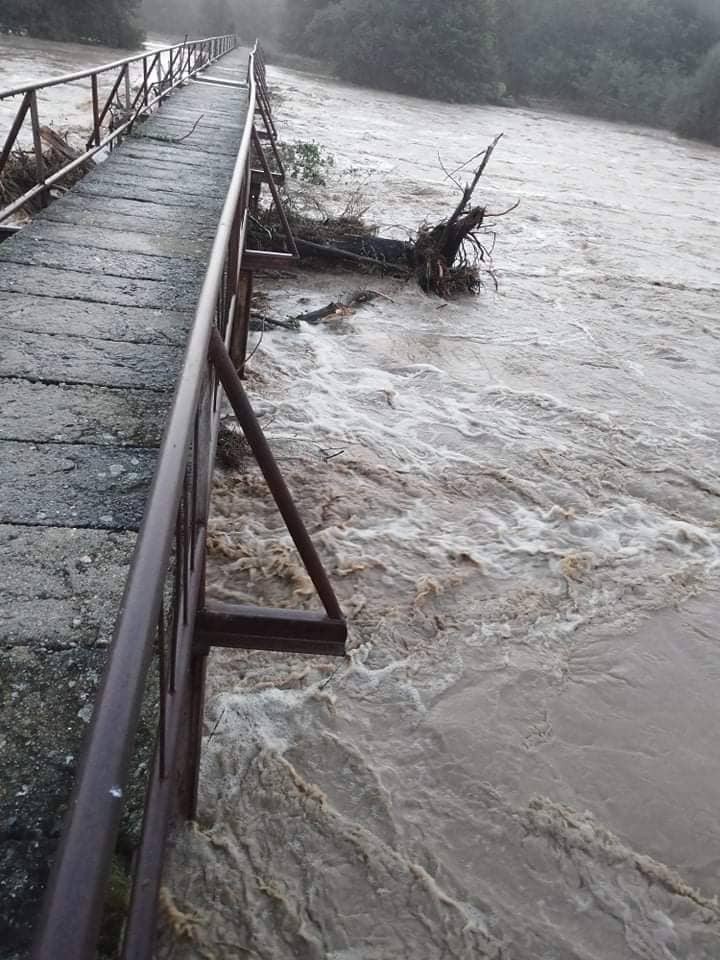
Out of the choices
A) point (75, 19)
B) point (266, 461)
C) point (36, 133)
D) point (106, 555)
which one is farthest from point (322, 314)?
point (75, 19)

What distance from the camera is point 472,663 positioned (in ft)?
15.0

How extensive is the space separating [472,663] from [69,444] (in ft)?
9.18

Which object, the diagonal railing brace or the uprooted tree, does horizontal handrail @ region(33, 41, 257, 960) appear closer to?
the diagonal railing brace

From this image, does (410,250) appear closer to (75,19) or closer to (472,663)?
(472,663)

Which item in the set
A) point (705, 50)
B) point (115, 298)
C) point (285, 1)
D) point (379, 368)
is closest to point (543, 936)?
point (115, 298)

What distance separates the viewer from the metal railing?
15.7 ft

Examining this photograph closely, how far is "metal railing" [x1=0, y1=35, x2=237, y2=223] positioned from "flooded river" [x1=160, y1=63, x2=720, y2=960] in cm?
237

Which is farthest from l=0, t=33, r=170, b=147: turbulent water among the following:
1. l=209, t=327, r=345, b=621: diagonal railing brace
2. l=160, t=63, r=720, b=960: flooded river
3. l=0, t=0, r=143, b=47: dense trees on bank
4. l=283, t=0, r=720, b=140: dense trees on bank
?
l=283, t=0, r=720, b=140: dense trees on bank

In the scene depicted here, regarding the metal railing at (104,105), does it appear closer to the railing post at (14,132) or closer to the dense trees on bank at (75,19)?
the railing post at (14,132)

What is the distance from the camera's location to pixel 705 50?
133ft

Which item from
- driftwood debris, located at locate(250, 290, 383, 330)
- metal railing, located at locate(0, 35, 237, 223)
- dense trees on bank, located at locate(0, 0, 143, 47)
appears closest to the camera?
metal railing, located at locate(0, 35, 237, 223)

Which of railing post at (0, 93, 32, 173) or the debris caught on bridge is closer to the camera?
railing post at (0, 93, 32, 173)

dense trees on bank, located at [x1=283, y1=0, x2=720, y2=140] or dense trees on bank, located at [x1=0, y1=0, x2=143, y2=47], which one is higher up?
dense trees on bank, located at [x1=283, y1=0, x2=720, y2=140]

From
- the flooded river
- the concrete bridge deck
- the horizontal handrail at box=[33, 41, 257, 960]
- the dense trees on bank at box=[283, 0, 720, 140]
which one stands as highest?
the dense trees on bank at box=[283, 0, 720, 140]
